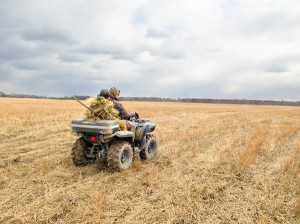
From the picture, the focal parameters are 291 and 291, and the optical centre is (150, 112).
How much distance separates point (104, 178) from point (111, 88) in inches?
89.7

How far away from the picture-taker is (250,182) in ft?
20.8

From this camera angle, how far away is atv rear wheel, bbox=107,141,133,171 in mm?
6574

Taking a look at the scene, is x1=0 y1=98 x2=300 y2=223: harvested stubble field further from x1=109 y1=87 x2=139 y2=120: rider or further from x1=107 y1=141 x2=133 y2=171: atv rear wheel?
x1=109 y1=87 x2=139 y2=120: rider

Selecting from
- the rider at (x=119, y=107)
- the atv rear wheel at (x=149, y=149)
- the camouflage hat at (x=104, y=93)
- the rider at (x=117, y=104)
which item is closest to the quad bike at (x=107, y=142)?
the atv rear wheel at (x=149, y=149)

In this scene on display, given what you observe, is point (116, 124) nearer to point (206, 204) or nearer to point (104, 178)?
point (104, 178)

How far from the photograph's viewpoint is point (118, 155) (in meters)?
6.58

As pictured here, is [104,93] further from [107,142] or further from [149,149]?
[149,149]

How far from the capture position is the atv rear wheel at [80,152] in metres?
7.12

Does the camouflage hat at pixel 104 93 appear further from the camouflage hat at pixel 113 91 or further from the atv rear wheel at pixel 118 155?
the atv rear wheel at pixel 118 155

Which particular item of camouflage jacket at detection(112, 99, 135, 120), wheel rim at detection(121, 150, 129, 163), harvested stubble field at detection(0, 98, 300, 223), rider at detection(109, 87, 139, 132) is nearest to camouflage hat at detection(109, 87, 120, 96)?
rider at detection(109, 87, 139, 132)

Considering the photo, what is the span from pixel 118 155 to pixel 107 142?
0.47 metres

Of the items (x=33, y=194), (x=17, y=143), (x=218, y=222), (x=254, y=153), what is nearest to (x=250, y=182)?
(x=218, y=222)

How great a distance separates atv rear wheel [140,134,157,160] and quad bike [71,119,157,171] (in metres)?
0.13

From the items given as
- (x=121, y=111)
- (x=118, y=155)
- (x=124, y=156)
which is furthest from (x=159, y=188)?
(x=121, y=111)
